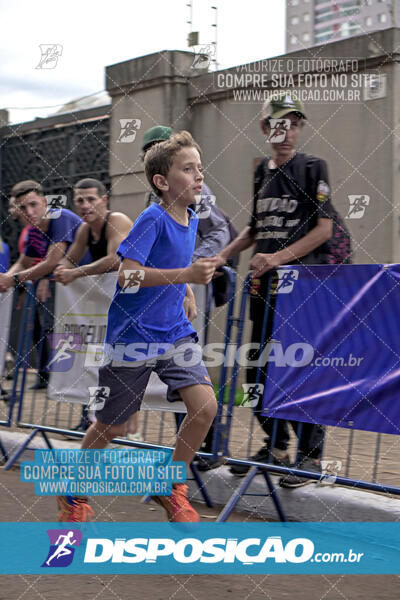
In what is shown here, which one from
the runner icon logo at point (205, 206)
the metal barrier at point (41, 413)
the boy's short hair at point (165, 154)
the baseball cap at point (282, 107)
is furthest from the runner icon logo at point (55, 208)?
the boy's short hair at point (165, 154)

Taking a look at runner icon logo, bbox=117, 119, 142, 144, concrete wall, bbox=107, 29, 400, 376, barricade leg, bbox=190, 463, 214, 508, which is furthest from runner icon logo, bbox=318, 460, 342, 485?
runner icon logo, bbox=117, 119, 142, 144

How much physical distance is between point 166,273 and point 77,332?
2207 mm

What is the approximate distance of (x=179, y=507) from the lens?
14.0 ft

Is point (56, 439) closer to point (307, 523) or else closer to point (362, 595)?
point (307, 523)

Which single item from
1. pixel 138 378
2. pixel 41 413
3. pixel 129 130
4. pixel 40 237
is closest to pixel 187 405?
pixel 138 378

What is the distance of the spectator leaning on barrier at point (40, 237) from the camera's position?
22.9 feet

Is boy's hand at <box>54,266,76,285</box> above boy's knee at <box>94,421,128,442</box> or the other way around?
above

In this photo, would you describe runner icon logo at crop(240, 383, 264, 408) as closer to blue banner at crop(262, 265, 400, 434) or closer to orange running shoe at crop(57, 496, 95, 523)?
blue banner at crop(262, 265, 400, 434)

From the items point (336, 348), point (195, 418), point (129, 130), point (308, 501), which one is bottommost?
point (308, 501)

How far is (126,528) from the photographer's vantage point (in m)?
4.83

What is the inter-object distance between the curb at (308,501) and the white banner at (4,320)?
6.07 ft

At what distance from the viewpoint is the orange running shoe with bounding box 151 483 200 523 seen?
4.25 m

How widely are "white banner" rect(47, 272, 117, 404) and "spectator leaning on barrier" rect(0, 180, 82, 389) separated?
0.94 feet

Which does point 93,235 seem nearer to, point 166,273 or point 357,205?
point 166,273
